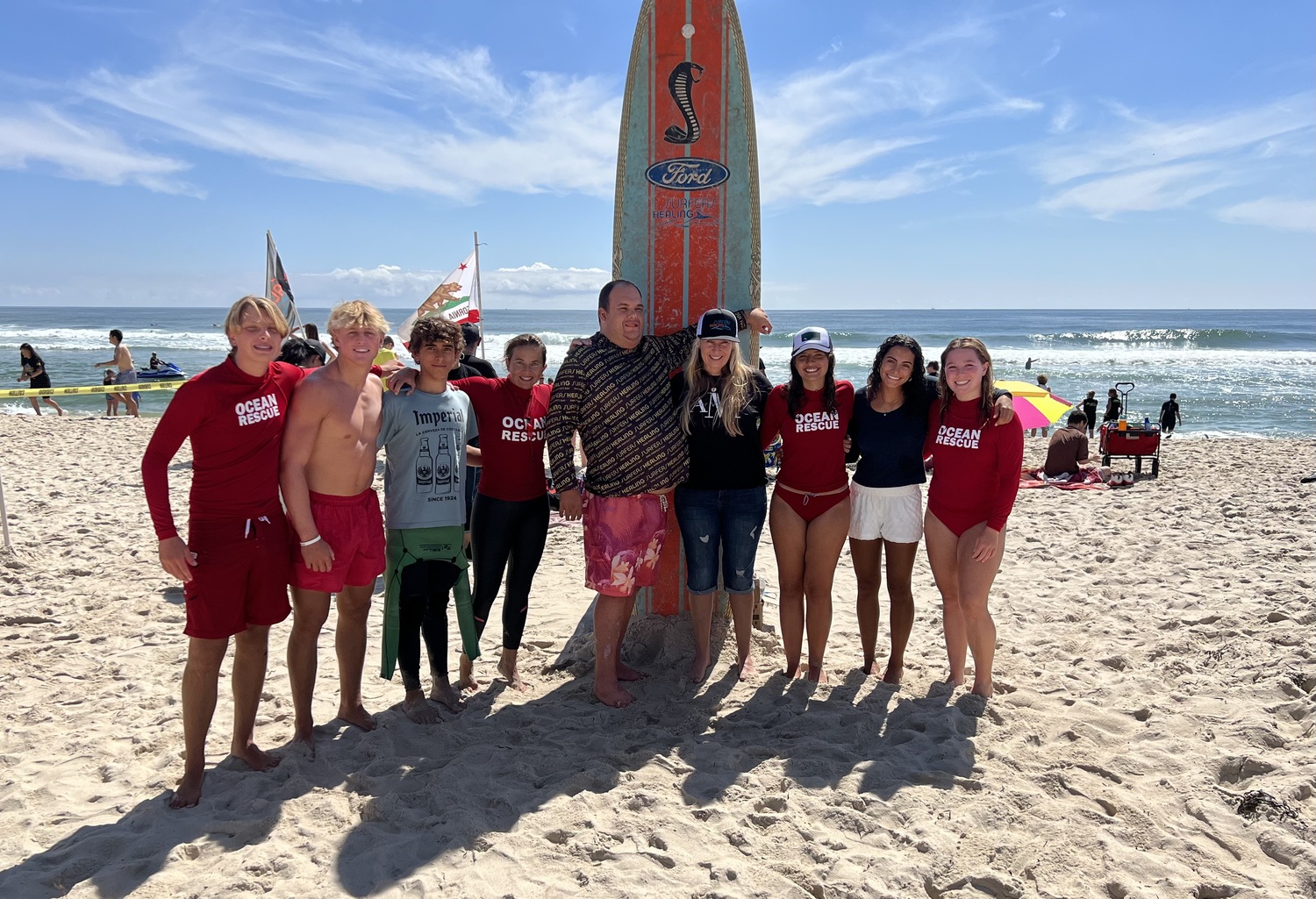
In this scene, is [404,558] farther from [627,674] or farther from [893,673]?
[893,673]

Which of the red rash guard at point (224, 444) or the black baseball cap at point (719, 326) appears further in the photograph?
the black baseball cap at point (719, 326)

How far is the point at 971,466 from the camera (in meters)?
3.53

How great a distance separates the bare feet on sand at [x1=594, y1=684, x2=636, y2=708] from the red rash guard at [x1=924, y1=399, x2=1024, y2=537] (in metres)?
1.61

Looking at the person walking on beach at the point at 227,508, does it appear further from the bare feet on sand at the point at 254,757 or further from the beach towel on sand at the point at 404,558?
the beach towel on sand at the point at 404,558

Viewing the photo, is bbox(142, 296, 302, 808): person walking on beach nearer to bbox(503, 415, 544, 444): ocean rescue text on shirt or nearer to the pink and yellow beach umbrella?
bbox(503, 415, 544, 444): ocean rescue text on shirt

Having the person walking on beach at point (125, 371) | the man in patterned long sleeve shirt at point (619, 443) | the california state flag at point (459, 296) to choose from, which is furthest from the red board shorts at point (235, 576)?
the person walking on beach at point (125, 371)

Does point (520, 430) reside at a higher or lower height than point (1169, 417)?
higher

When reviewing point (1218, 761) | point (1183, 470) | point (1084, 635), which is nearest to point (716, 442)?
point (1218, 761)

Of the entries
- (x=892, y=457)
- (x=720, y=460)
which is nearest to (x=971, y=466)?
(x=892, y=457)

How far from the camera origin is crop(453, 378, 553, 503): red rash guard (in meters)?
3.60

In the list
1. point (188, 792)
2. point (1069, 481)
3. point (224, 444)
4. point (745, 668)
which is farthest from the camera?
point (1069, 481)

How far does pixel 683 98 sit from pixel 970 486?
2.49 meters

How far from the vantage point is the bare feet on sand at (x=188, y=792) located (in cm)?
287

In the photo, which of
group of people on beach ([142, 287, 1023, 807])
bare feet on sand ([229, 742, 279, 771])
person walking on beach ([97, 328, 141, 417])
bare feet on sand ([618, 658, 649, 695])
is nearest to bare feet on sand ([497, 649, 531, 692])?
group of people on beach ([142, 287, 1023, 807])
